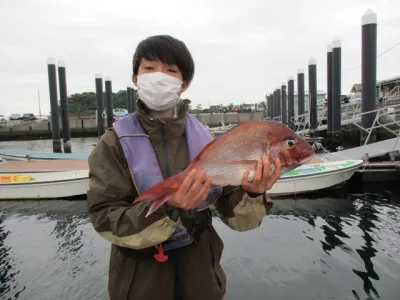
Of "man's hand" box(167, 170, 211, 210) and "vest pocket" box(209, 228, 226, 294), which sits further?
"vest pocket" box(209, 228, 226, 294)

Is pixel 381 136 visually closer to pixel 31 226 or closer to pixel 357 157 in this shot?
pixel 357 157

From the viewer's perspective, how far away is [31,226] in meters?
8.21

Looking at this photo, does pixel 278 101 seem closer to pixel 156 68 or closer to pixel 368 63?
pixel 368 63

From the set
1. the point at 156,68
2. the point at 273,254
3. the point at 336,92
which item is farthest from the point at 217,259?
the point at 336,92

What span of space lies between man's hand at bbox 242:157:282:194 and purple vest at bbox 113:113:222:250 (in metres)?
0.24

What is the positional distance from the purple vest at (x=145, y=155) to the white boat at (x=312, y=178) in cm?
790

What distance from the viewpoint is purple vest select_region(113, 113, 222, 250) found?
5.94 ft

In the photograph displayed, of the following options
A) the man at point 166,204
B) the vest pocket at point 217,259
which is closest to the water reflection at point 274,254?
the vest pocket at point 217,259

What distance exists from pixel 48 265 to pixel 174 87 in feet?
17.5

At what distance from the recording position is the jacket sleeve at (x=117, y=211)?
1673 millimetres

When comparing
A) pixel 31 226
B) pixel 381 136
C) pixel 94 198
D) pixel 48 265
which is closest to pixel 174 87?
pixel 94 198

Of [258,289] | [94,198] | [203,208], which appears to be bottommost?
[258,289]

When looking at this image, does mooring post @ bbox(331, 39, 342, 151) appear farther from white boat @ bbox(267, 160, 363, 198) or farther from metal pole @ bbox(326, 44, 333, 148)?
white boat @ bbox(267, 160, 363, 198)

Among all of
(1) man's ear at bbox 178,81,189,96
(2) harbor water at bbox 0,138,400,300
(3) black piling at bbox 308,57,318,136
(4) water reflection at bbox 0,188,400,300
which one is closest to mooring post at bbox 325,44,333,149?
(3) black piling at bbox 308,57,318,136
